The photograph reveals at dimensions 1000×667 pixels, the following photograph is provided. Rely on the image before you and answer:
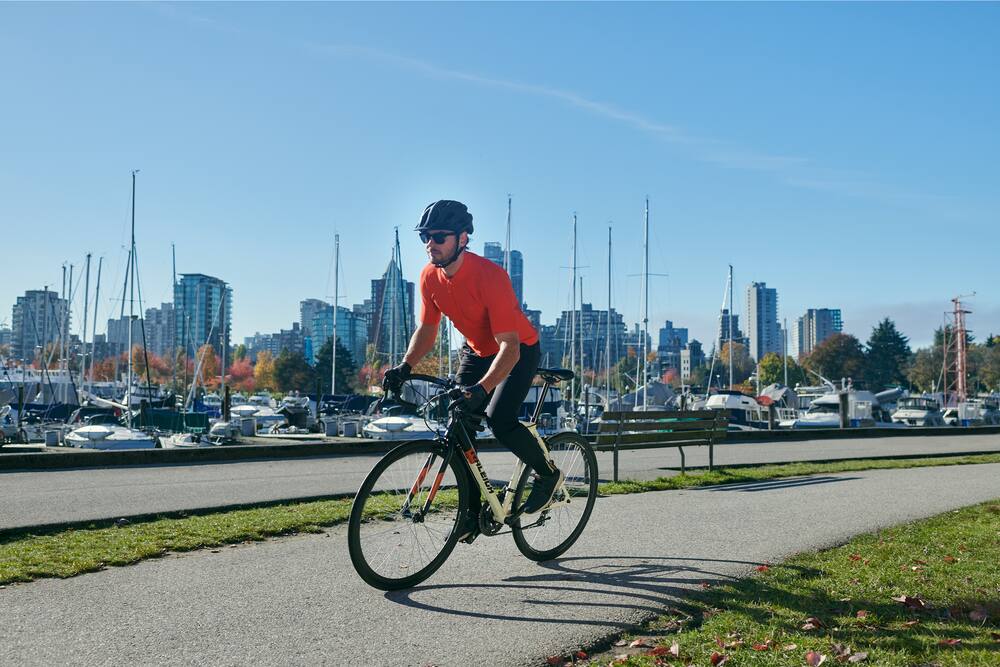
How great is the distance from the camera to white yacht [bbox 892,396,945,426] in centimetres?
5472

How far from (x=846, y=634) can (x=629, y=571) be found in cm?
160

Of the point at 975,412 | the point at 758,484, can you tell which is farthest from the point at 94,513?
the point at 975,412

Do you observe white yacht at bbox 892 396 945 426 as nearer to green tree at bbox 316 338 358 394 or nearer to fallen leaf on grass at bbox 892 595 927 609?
green tree at bbox 316 338 358 394

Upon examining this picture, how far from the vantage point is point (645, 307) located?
5259cm

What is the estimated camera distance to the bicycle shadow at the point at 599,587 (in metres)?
4.40

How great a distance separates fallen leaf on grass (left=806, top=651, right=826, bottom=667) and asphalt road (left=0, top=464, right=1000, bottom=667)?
69 cm

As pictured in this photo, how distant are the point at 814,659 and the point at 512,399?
2269 mm

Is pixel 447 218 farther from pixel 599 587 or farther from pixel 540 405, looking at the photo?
pixel 599 587

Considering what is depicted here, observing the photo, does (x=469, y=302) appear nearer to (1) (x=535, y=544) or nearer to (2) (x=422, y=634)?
(1) (x=535, y=544)

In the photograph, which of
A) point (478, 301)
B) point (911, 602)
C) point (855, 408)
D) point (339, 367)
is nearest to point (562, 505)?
point (478, 301)

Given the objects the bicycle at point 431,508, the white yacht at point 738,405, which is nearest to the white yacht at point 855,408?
the white yacht at point 738,405

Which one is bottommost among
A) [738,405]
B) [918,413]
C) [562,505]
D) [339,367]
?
[562,505]

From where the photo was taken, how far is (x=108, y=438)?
28031 millimetres

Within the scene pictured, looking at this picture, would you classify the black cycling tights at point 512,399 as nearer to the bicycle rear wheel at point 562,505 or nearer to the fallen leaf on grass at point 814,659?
the bicycle rear wheel at point 562,505
